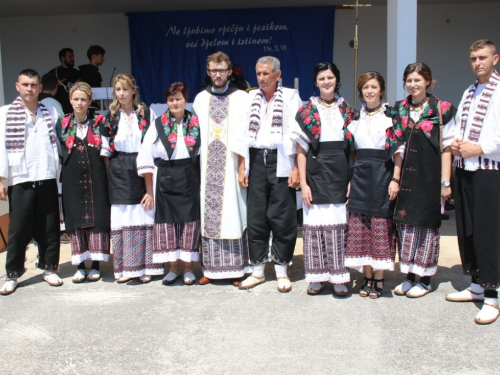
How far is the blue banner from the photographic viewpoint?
861 cm

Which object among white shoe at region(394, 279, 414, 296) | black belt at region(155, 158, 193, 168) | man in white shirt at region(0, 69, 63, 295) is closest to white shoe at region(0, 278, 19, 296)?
man in white shirt at region(0, 69, 63, 295)

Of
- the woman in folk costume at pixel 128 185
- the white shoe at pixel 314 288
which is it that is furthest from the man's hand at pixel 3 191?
the white shoe at pixel 314 288

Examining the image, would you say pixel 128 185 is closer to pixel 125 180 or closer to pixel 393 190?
pixel 125 180

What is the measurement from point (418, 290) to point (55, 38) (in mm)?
7590

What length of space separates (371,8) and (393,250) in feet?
19.9

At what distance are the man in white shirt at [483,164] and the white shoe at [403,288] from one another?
52cm

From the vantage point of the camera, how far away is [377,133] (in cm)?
356

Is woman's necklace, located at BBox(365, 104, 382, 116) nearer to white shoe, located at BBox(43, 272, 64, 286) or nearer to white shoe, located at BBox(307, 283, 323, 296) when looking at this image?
white shoe, located at BBox(307, 283, 323, 296)

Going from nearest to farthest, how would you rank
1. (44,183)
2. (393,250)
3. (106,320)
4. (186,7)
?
(106,320) < (393,250) < (44,183) < (186,7)

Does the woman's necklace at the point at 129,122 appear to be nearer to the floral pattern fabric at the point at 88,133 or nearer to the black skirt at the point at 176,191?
the floral pattern fabric at the point at 88,133

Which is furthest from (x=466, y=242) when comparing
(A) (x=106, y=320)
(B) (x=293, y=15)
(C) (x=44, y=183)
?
(B) (x=293, y=15)

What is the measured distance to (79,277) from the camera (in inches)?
168

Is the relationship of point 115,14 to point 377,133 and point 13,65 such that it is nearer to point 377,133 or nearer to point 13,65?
point 13,65

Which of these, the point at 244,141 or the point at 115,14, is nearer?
the point at 244,141
